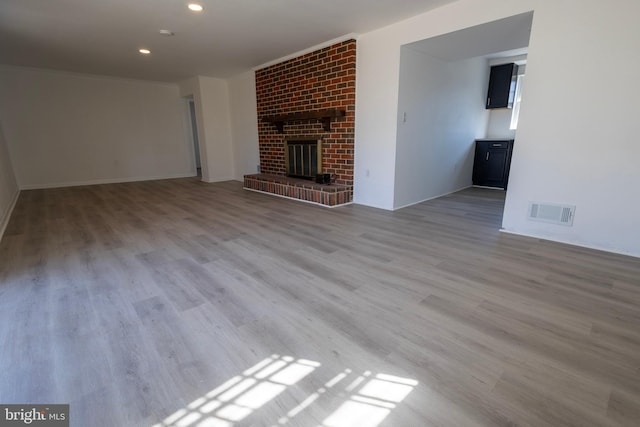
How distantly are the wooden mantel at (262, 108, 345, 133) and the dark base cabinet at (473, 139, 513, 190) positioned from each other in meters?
3.05

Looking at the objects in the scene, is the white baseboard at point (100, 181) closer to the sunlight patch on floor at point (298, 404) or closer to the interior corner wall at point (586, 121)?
the sunlight patch on floor at point (298, 404)

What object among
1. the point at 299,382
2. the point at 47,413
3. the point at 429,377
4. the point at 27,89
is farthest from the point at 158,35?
the point at 429,377

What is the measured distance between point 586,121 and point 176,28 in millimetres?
4374

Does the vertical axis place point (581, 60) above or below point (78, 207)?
above

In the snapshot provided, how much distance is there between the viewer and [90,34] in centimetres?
361

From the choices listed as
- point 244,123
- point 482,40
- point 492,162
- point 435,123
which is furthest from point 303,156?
point 492,162

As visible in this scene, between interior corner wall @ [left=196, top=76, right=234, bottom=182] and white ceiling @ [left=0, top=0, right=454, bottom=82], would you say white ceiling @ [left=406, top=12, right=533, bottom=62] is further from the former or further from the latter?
interior corner wall @ [left=196, top=76, right=234, bottom=182]

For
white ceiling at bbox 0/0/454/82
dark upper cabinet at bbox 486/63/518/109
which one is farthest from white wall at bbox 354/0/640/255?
dark upper cabinet at bbox 486/63/518/109

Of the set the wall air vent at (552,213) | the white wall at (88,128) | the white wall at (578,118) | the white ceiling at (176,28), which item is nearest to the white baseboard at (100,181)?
the white wall at (88,128)

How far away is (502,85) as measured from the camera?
527 centimetres

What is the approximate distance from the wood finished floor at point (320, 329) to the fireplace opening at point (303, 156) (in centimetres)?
200

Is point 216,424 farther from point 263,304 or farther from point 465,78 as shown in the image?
point 465,78

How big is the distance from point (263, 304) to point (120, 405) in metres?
0.79

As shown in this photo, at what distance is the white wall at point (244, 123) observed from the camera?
595 cm
